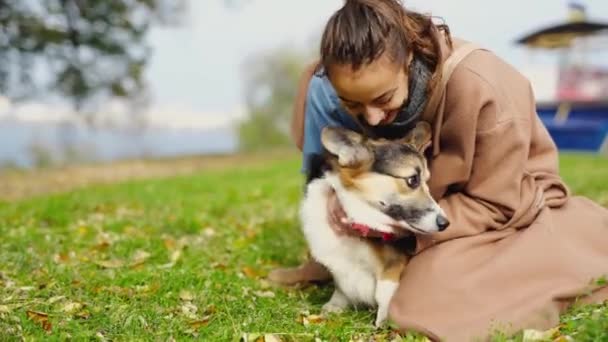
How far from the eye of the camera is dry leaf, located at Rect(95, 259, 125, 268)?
4.93 m

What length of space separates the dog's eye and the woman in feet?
0.84

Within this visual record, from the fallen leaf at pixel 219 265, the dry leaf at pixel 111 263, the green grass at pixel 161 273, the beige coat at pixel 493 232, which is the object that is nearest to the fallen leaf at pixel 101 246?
the green grass at pixel 161 273

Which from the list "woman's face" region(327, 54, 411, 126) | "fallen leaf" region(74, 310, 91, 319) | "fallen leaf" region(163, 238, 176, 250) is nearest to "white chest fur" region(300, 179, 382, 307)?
"woman's face" region(327, 54, 411, 126)

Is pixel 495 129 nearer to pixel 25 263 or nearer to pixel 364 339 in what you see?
pixel 364 339

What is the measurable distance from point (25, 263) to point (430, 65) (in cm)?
353

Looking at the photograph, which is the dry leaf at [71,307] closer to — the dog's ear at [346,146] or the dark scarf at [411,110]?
the dog's ear at [346,146]

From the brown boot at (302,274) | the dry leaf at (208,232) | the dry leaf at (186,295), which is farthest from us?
the dry leaf at (208,232)

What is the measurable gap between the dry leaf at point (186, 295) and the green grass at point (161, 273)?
0.6 inches

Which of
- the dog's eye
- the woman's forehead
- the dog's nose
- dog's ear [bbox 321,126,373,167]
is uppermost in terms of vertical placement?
the woman's forehead

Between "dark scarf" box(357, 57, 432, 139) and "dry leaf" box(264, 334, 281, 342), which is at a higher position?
"dark scarf" box(357, 57, 432, 139)

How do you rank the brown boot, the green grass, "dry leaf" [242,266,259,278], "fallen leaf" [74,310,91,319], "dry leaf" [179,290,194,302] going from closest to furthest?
the green grass
"fallen leaf" [74,310,91,319]
"dry leaf" [179,290,194,302]
the brown boot
"dry leaf" [242,266,259,278]

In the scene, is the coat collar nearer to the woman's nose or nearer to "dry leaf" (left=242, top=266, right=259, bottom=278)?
the woman's nose

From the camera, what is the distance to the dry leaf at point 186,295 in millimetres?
4199

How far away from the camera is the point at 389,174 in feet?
12.4
